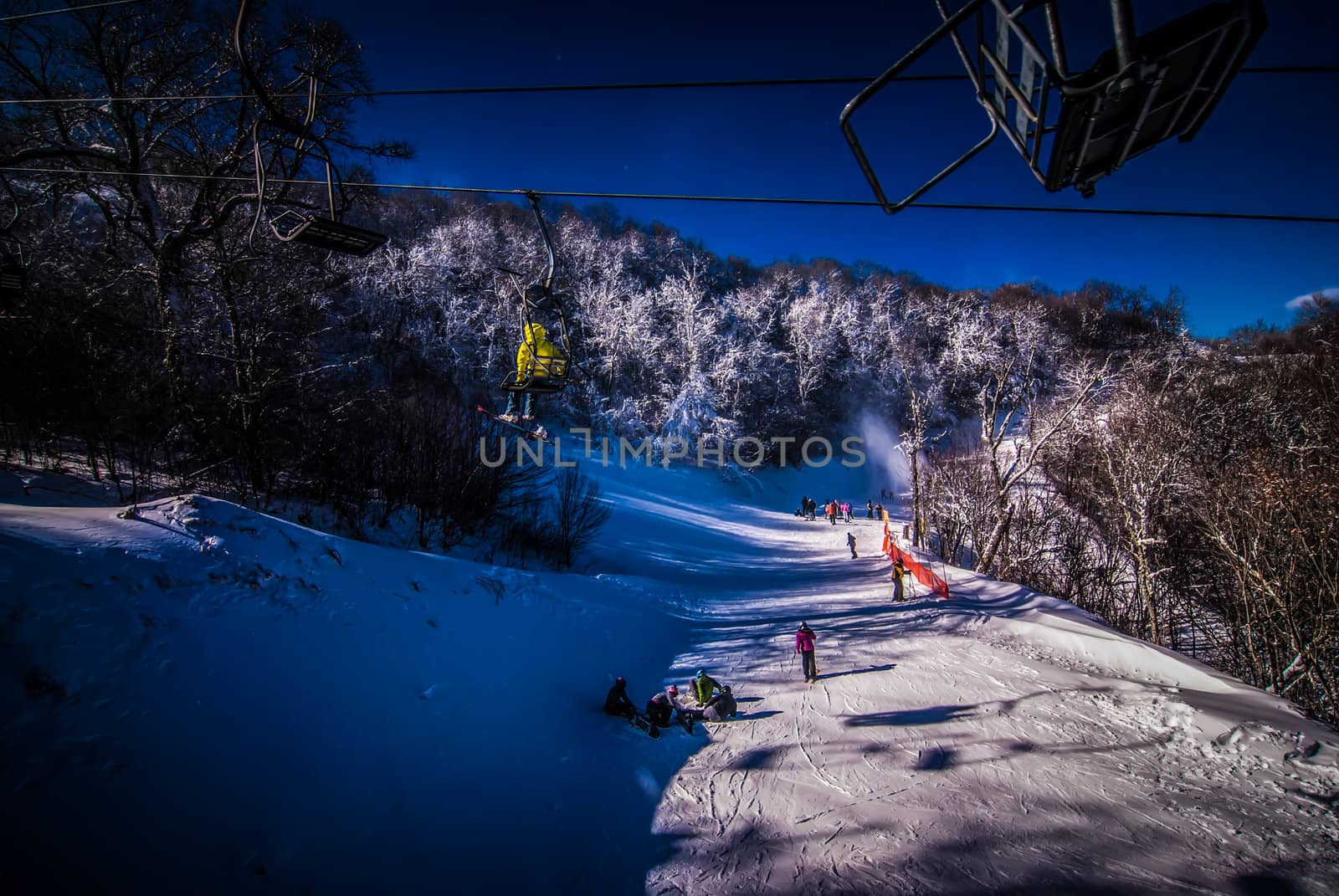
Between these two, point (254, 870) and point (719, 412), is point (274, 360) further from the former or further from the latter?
point (719, 412)

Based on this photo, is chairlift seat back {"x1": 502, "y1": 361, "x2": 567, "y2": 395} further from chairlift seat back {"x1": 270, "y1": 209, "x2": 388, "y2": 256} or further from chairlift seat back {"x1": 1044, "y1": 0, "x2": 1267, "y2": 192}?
chairlift seat back {"x1": 1044, "y1": 0, "x2": 1267, "y2": 192}

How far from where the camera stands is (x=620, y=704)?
631 cm

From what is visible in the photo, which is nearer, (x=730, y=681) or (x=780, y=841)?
(x=780, y=841)

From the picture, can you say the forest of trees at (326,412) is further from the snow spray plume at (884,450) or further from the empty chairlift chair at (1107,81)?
the snow spray plume at (884,450)

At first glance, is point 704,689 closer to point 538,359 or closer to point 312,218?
point 538,359


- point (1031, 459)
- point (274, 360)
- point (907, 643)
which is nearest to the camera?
point (907, 643)

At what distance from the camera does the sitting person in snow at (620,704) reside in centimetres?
624

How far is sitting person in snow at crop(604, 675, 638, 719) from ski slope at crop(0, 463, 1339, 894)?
16 cm

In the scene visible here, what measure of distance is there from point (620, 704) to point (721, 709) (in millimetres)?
1410

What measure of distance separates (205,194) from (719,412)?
2492cm

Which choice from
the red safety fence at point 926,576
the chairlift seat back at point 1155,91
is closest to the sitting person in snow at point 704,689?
the chairlift seat back at point 1155,91

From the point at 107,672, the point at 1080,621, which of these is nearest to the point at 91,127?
the point at 107,672

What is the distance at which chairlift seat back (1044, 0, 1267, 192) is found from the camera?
4.08ft

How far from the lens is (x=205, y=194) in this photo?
1013cm
